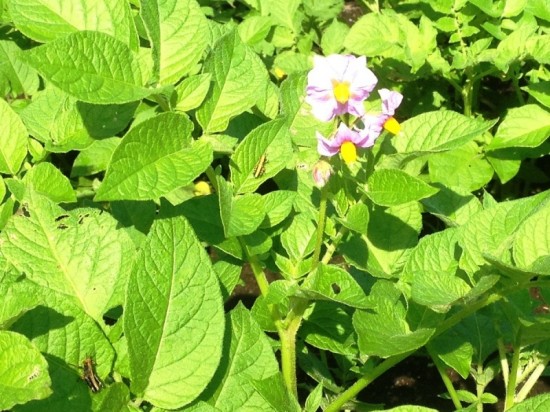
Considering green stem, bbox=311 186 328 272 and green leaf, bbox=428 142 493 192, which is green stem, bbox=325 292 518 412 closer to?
green stem, bbox=311 186 328 272

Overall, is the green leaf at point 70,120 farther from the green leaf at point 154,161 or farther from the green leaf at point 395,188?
the green leaf at point 395,188

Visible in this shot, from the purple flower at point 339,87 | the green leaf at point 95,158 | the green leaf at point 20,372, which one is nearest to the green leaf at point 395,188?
the purple flower at point 339,87

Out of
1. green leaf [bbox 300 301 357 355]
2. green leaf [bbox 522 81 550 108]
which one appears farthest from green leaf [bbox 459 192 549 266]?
green leaf [bbox 522 81 550 108]

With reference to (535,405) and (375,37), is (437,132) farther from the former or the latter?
(375,37)

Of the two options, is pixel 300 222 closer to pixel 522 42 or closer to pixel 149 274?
pixel 149 274

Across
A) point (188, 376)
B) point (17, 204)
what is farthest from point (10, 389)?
point (17, 204)

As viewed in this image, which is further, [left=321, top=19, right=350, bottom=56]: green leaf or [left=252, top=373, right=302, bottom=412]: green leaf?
[left=321, top=19, right=350, bottom=56]: green leaf
